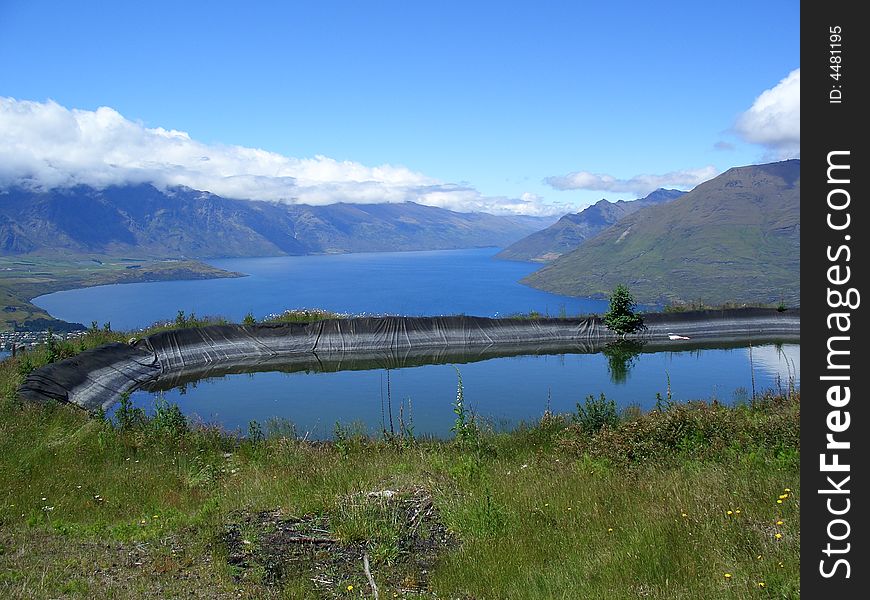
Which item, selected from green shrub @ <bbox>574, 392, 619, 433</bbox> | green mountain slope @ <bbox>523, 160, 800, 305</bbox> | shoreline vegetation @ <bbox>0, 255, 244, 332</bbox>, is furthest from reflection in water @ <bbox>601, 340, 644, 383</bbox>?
green mountain slope @ <bbox>523, 160, 800, 305</bbox>

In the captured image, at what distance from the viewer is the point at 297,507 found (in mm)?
6785

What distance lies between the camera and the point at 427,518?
6461mm

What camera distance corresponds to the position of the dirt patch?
16.8 ft

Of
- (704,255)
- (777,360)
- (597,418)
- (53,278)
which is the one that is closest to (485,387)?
(597,418)

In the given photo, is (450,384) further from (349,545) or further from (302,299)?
(302,299)

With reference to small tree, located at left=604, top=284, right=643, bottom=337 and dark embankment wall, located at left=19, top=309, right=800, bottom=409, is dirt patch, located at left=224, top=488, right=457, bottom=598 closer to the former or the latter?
dark embankment wall, located at left=19, top=309, right=800, bottom=409

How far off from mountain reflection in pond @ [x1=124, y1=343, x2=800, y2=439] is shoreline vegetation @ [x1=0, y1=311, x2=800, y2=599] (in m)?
5.90

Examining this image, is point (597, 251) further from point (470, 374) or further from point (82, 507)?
point (82, 507)

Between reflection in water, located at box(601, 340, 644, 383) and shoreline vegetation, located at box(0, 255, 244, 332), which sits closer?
reflection in water, located at box(601, 340, 644, 383)

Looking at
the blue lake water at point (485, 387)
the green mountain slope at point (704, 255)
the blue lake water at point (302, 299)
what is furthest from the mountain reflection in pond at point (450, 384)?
the green mountain slope at point (704, 255)

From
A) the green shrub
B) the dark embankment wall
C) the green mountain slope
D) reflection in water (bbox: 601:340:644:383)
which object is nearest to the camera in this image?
the green shrub

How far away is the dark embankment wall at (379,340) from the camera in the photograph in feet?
78.3
